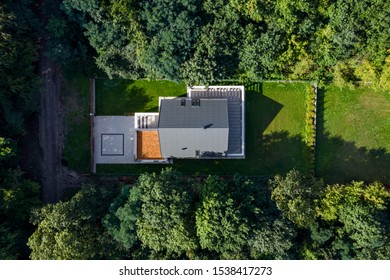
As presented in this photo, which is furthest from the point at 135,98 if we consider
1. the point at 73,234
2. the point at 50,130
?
the point at 73,234

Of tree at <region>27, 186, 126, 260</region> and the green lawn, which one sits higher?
the green lawn

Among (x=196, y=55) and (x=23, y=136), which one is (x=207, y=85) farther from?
(x=23, y=136)

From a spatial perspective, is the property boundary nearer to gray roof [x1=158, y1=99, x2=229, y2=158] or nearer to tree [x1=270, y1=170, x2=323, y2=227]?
gray roof [x1=158, y1=99, x2=229, y2=158]

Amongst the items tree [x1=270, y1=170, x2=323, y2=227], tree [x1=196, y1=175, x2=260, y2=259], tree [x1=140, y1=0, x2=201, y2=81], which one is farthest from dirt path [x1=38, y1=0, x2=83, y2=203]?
tree [x1=270, y1=170, x2=323, y2=227]

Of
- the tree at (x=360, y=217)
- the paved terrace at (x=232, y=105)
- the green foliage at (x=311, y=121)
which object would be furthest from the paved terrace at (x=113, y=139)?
the tree at (x=360, y=217)

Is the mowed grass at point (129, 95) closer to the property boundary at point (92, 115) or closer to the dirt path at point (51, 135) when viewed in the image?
the property boundary at point (92, 115)

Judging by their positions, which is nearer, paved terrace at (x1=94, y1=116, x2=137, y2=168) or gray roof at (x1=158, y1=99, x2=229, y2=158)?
gray roof at (x1=158, y1=99, x2=229, y2=158)
